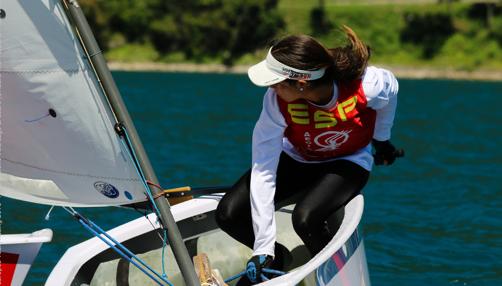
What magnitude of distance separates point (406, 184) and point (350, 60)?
22.0 feet

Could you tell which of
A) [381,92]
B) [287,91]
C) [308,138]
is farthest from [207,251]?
[381,92]

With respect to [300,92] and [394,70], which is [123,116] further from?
[394,70]

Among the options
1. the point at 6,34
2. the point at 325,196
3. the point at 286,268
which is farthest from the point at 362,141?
the point at 6,34

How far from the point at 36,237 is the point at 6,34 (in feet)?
2.60

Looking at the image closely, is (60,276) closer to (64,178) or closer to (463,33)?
(64,178)

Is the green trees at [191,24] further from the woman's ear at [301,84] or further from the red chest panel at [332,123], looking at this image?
the woman's ear at [301,84]

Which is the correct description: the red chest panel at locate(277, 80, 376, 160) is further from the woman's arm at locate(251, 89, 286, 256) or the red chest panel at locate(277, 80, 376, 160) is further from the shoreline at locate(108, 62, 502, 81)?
the shoreline at locate(108, 62, 502, 81)

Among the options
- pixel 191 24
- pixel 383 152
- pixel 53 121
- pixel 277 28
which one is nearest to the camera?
pixel 53 121

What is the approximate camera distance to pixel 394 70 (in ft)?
144

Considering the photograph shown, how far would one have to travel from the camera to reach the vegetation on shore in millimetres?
47781

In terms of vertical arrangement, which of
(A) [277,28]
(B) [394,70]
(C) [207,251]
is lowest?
(A) [277,28]

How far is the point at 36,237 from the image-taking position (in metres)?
3.35

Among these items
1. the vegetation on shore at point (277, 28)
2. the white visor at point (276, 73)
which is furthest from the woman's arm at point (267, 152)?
the vegetation on shore at point (277, 28)

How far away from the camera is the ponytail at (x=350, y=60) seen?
4.07 meters
